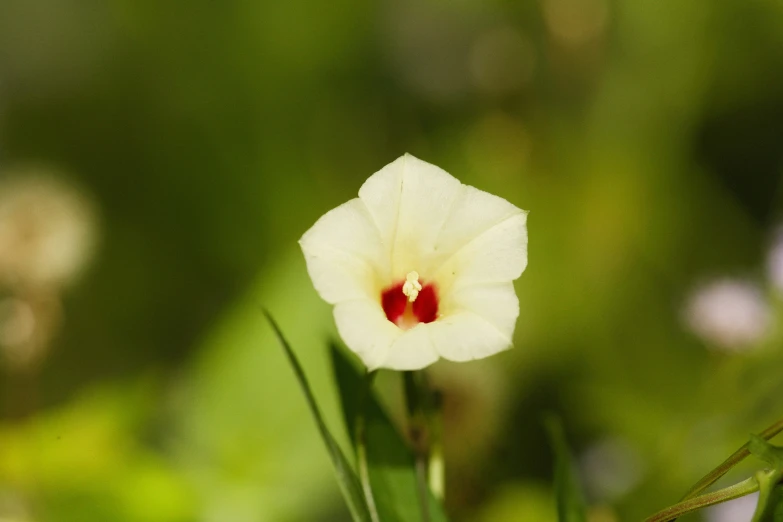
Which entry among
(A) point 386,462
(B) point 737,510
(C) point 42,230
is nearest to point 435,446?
(A) point 386,462

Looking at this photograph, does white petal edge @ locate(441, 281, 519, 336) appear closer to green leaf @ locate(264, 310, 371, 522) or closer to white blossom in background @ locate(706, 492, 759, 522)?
green leaf @ locate(264, 310, 371, 522)

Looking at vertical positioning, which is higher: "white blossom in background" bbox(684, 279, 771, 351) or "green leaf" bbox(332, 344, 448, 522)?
"white blossom in background" bbox(684, 279, 771, 351)

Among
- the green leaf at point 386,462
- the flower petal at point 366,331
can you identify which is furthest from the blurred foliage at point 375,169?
the flower petal at point 366,331

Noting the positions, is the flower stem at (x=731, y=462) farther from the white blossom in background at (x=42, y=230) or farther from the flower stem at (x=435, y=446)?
A: the white blossom in background at (x=42, y=230)

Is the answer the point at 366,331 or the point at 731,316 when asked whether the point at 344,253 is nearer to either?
the point at 366,331

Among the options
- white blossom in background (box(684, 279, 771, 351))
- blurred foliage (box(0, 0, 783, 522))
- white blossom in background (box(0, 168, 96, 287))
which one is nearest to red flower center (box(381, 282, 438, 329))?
blurred foliage (box(0, 0, 783, 522))

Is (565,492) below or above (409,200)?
below

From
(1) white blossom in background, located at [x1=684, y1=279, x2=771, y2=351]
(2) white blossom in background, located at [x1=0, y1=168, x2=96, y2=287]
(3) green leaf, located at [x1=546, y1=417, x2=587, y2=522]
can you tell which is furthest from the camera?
(2) white blossom in background, located at [x1=0, y1=168, x2=96, y2=287]
